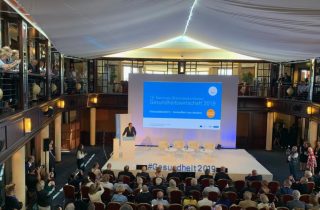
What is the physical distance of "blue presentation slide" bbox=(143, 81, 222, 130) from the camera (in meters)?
18.0

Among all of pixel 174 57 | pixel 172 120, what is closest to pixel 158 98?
pixel 172 120

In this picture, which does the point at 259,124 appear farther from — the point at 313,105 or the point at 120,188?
the point at 120,188

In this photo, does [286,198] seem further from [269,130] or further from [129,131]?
[269,130]

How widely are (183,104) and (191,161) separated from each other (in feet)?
12.5

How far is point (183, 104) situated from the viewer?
18078 millimetres

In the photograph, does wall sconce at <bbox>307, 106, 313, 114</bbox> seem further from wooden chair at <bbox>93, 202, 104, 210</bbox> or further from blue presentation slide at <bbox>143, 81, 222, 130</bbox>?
wooden chair at <bbox>93, 202, 104, 210</bbox>

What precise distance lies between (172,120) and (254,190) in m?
8.38

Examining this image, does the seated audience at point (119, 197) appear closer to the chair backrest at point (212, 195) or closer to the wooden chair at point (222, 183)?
the chair backrest at point (212, 195)

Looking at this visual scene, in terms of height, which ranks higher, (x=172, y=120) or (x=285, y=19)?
(x=285, y=19)

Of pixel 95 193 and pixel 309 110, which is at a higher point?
pixel 309 110

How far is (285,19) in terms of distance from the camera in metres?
6.70

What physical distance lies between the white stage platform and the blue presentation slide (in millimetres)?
1707

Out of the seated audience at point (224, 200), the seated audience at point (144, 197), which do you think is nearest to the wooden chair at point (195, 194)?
the seated audience at point (224, 200)

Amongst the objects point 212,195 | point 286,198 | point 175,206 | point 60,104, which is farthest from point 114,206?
point 60,104
